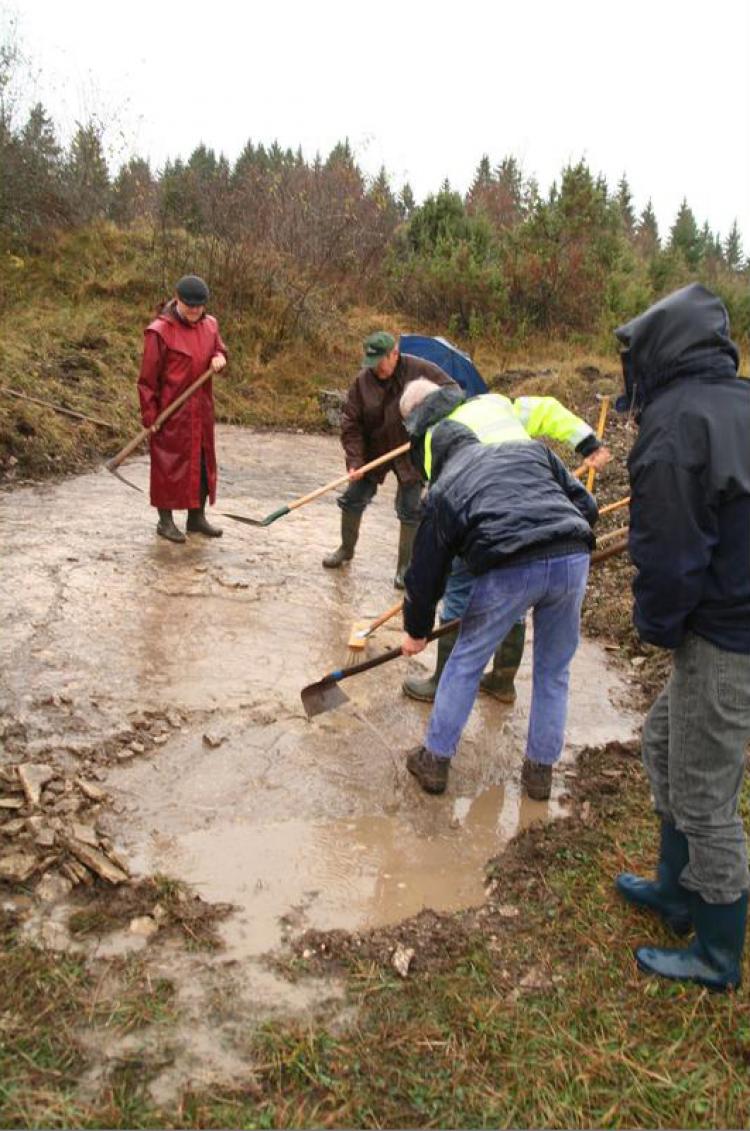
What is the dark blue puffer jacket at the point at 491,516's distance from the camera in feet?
10.2

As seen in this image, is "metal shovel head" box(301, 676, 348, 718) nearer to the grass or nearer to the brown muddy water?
the brown muddy water

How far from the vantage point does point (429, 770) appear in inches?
141

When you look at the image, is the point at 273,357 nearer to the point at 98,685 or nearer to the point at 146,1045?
the point at 98,685

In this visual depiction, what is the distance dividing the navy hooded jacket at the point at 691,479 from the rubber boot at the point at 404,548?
3470mm

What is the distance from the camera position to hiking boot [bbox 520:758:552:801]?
11.9 feet

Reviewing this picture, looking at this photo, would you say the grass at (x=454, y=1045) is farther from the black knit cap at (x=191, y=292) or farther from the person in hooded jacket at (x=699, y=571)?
the black knit cap at (x=191, y=292)

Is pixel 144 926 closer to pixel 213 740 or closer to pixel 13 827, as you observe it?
pixel 13 827

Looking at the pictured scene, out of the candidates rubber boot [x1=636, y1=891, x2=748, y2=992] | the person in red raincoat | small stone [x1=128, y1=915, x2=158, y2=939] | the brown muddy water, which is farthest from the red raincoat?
rubber boot [x1=636, y1=891, x2=748, y2=992]

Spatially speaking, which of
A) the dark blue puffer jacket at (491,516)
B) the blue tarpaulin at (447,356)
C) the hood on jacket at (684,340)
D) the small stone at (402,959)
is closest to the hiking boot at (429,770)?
the dark blue puffer jacket at (491,516)

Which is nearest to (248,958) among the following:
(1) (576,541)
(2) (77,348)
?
(1) (576,541)

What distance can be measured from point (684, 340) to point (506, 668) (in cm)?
250

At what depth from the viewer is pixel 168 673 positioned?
176 inches

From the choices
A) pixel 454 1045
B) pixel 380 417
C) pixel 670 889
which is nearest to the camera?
pixel 454 1045

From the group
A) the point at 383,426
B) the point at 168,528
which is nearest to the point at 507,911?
the point at 383,426
